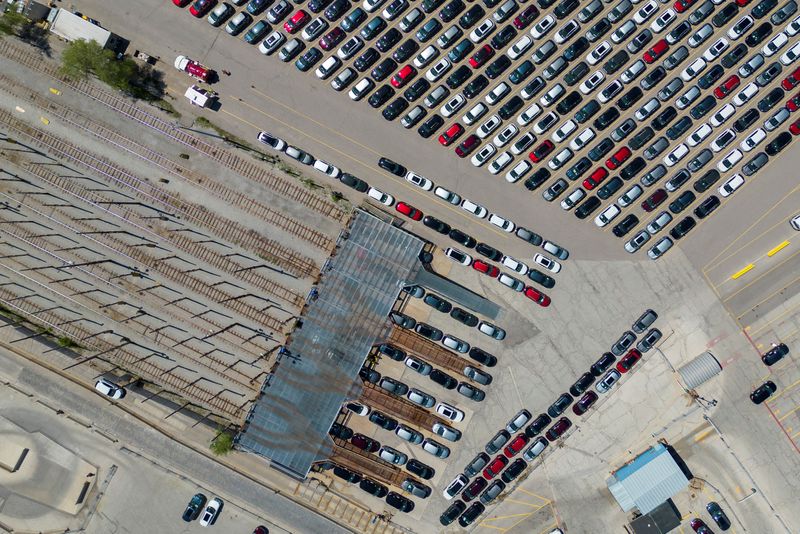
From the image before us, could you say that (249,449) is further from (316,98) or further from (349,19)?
(349,19)

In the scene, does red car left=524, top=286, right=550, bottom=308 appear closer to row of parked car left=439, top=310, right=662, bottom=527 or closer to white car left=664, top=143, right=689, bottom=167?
row of parked car left=439, top=310, right=662, bottom=527

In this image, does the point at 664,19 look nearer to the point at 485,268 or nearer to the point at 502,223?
the point at 502,223

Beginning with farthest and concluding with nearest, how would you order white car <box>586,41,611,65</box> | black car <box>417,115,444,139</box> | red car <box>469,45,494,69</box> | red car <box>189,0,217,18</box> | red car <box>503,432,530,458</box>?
red car <box>503,432,530,458</box> → black car <box>417,115,444,139</box> → white car <box>586,41,611,65</box> → red car <box>469,45,494,69</box> → red car <box>189,0,217,18</box>

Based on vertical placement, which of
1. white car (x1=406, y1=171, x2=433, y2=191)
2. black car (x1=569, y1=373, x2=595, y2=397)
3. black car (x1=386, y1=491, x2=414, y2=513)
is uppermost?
white car (x1=406, y1=171, x2=433, y2=191)

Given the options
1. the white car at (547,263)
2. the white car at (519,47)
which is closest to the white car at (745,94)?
the white car at (519,47)

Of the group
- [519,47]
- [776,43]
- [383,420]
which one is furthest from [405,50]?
[776,43]

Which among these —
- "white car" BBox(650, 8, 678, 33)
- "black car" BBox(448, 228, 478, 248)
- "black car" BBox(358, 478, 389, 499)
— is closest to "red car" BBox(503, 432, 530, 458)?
"black car" BBox(358, 478, 389, 499)
